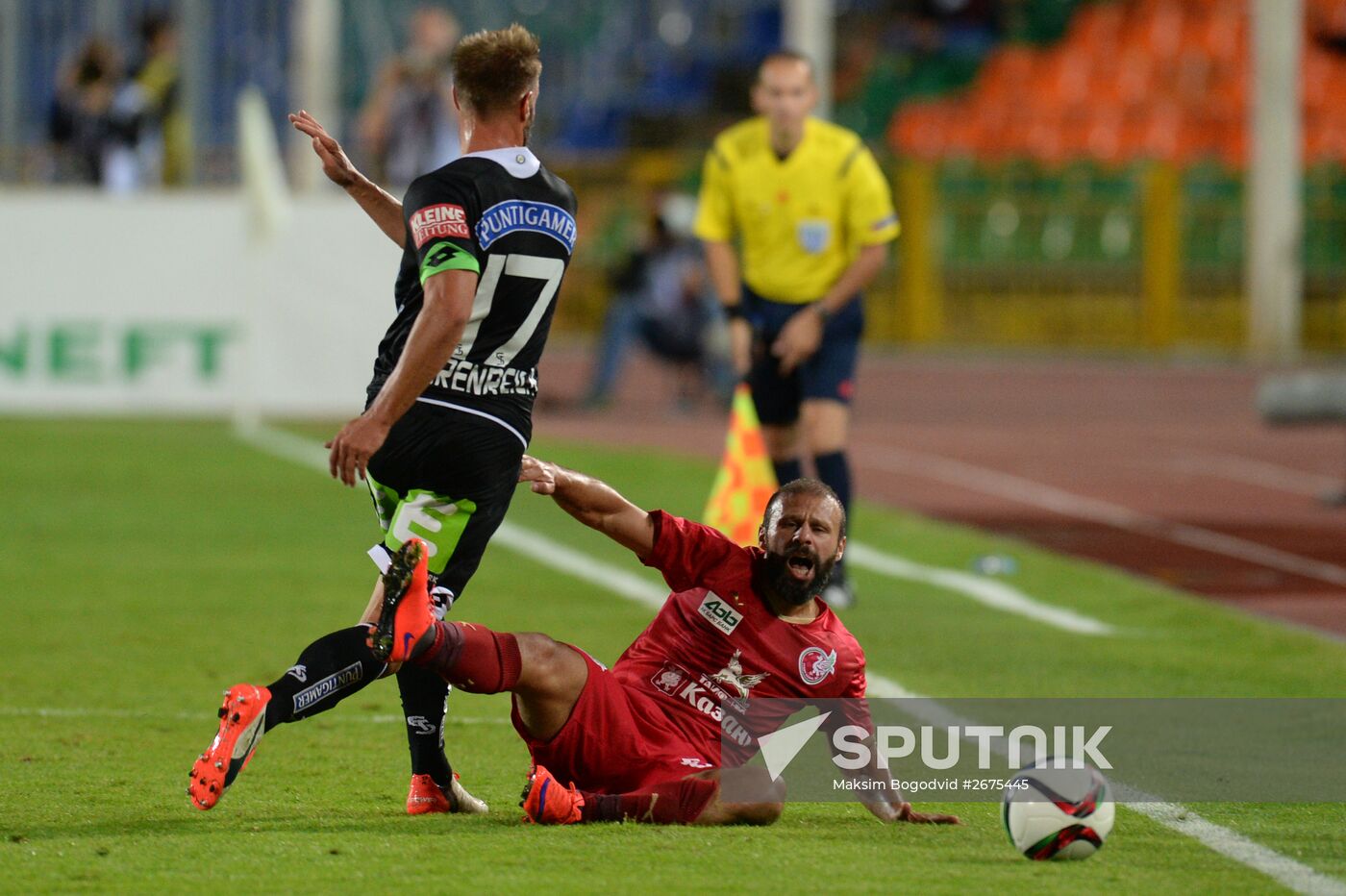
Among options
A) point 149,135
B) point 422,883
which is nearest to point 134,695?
point 422,883

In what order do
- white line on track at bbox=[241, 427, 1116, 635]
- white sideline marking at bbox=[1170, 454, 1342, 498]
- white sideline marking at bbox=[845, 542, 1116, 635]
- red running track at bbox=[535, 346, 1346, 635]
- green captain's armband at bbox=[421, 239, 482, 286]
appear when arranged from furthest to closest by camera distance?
white sideline marking at bbox=[1170, 454, 1342, 498] → red running track at bbox=[535, 346, 1346, 635] → white line on track at bbox=[241, 427, 1116, 635] → white sideline marking at bbox=[845, 542, 1116, 635] → green captain's armband at bbox=[421, 239, 482, 286]

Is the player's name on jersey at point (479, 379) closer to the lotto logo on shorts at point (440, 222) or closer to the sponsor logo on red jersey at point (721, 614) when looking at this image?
the lotto logo on shorts at point (440, 222)

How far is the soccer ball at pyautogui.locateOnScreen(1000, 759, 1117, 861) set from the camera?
16.8 ft

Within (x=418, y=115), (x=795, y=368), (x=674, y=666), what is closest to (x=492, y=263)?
(x=674, y=666)

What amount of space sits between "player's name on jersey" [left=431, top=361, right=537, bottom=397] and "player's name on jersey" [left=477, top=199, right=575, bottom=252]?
12.6 inches

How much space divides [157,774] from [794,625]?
1.86 meters

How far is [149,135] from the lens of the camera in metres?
21.9

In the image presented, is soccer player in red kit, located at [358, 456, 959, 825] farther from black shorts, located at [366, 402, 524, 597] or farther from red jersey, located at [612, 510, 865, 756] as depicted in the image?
black shorts, located at [366, 402, 524, 597]

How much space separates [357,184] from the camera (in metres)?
6.00

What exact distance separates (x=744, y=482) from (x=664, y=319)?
34.7ft

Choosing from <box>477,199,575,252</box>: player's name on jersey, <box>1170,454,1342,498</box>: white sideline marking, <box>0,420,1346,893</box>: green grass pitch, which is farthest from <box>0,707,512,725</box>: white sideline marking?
<box>1170,454,1342,498</box>: white sideline marking

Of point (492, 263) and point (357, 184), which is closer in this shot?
point (492, 263)

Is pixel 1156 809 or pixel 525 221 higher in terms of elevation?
pixel 525 221

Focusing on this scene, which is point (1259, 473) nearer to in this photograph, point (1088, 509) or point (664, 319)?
point (1088, 509)
